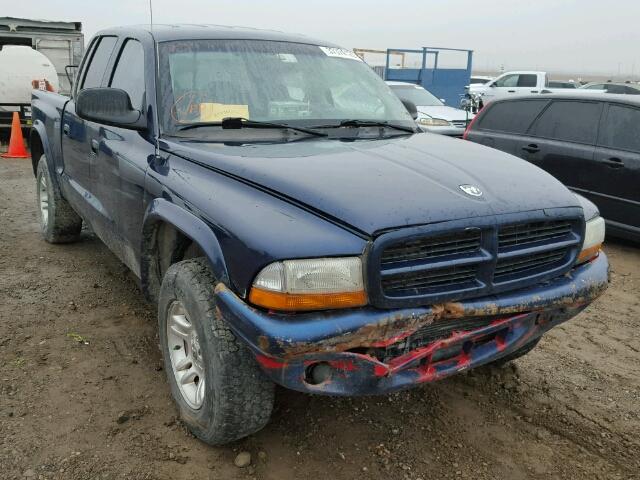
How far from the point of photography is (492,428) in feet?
9.48

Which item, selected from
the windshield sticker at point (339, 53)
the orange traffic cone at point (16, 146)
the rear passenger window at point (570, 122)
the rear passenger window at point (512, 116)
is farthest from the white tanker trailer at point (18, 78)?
the windshield sticker at point (339, 53)

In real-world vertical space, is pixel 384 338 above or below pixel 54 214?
above

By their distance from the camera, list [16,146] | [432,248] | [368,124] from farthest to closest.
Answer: [16,146], [368,124], [432,248]

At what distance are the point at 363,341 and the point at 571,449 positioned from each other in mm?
1330

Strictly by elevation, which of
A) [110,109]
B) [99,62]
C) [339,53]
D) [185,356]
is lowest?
[185,356]

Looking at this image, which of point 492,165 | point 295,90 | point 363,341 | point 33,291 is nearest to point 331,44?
point 295,90

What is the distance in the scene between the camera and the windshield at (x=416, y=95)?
12.5m

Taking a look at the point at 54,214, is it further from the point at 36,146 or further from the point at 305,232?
the point at 305,232

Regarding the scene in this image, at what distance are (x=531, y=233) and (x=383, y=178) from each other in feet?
2.14

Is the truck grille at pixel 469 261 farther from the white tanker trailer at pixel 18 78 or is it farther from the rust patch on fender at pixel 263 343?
the white tanker trailer at pixel 18 78

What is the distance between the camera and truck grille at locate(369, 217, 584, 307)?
7.04ft

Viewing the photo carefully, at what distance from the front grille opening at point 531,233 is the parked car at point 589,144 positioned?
11.7 feet

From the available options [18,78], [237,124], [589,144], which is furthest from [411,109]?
[18,78]

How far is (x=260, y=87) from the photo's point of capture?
324cm
